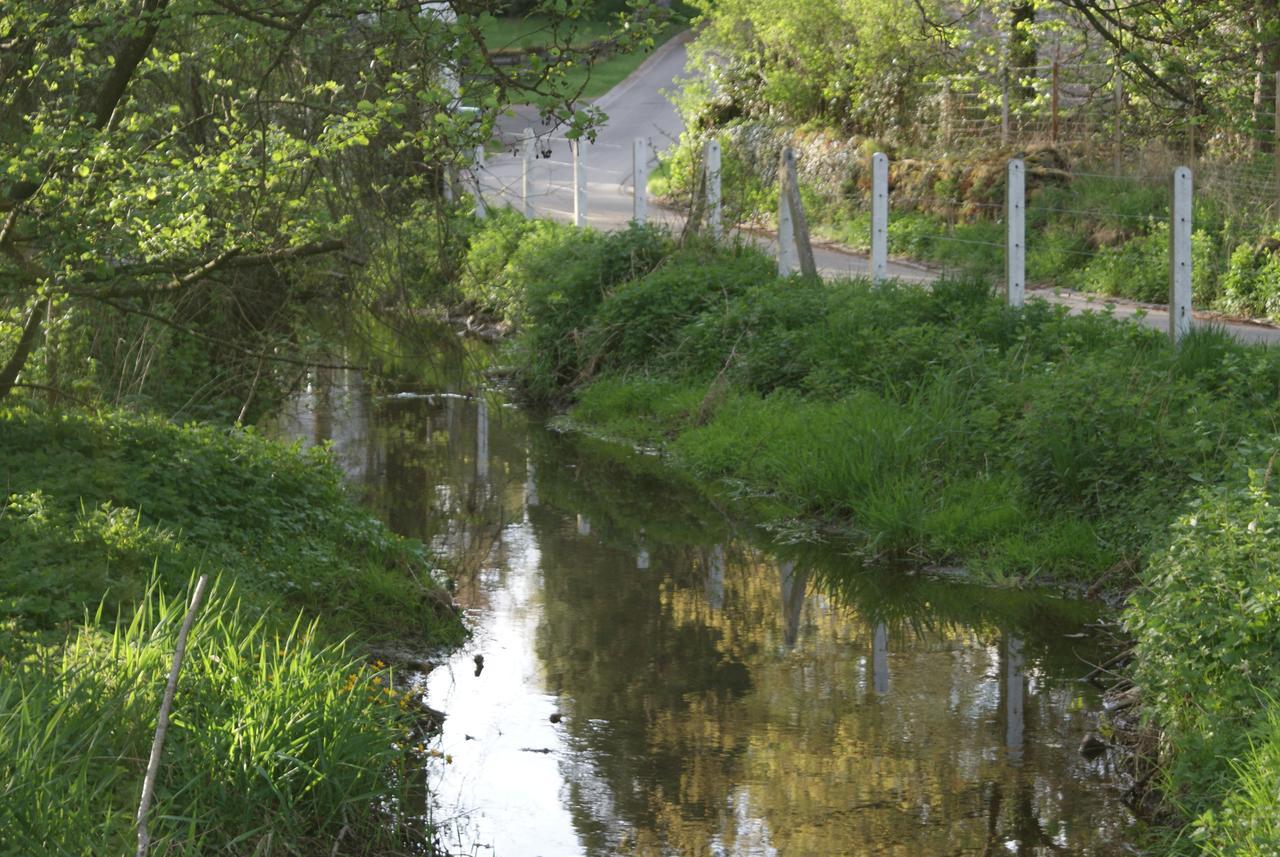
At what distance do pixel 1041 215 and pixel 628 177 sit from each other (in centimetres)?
1119

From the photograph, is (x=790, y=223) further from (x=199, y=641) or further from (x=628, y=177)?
(x=628, y=177)

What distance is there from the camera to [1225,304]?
16.1 metres

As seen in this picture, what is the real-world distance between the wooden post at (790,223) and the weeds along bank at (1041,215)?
4.55 ft

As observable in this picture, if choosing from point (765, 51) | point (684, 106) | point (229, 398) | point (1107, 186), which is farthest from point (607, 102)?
point (229, 398)

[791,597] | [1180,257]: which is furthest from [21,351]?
[1180,257]

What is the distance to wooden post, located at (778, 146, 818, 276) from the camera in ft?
48.4

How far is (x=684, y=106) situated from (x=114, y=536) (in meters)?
23.7

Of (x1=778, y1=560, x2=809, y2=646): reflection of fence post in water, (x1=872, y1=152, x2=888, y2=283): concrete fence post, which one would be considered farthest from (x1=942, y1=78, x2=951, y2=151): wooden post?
(x1=778, y1=560, x2=809, y2=646): reflection of fence post in water

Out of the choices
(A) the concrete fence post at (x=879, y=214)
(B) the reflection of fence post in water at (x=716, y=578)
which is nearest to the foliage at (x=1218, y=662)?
(B) the reflection of fence post in water at (x=716, y=578)

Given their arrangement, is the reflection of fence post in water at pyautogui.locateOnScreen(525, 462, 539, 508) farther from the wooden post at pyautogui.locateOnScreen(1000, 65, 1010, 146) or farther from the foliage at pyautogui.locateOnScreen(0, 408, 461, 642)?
the wooden post at pyautogui.locateOnScreen(1000, 65, 1010, 146)

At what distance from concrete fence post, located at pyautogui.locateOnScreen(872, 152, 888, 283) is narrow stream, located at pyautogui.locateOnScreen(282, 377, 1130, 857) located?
3622mm

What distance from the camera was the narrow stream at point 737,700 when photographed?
20.8 feet

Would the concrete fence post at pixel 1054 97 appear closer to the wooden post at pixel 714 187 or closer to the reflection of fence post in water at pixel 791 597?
the wooden post at pixel 714 187

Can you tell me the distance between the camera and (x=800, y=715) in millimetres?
7480
